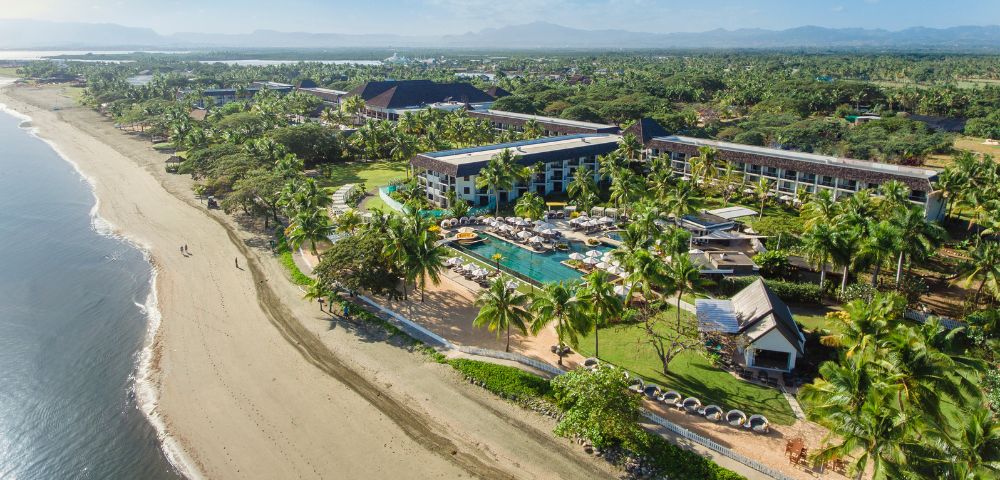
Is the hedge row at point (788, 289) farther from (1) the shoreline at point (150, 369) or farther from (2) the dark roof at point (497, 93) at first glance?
(2) the dark roof at point (497, 93)

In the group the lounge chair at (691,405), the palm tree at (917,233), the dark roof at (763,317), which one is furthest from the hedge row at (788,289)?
the lounge chair at (691,405)

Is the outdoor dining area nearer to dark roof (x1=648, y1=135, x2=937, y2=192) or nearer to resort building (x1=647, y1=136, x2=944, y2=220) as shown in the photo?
resort building (x1=647, y1=136, x2=944, y2=220)

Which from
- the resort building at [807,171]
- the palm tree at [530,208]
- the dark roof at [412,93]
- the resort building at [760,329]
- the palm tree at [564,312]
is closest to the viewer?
the palm tree at [564,312]

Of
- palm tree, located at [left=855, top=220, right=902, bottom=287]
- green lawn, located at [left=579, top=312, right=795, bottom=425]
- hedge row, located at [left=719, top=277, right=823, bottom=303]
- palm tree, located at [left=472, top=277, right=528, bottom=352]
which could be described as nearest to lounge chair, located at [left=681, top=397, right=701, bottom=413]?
green lawn, located at [left=579, top=312, right=795, bottom=425]

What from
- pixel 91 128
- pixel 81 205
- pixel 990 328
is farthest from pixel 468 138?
pixel 91 128

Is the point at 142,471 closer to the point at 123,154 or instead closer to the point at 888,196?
the point at 888,196
